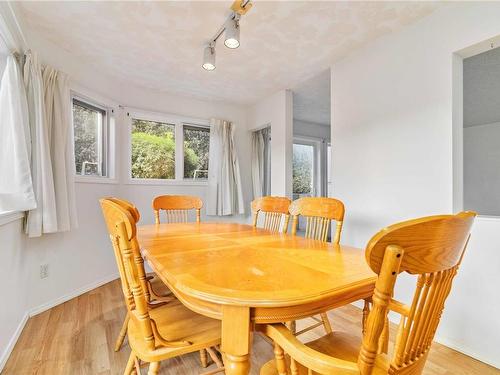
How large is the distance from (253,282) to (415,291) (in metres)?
0.44

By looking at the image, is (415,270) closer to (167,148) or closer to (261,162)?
(167,148)

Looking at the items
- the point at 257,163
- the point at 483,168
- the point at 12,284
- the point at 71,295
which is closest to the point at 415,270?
the point at 12,284

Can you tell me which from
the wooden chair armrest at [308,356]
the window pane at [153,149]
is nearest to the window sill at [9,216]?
the window pane at [153,149]

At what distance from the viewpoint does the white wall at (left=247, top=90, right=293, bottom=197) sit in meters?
3.45

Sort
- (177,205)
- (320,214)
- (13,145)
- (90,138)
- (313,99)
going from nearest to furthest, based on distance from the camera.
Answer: (320,214), (13,145), (177,205), (90,138), (313,99)

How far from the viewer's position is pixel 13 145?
1.88m

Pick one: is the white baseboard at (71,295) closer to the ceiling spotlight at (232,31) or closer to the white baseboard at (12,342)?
the white baseboard at (12,342)

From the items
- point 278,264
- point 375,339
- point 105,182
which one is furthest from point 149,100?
point 375,339

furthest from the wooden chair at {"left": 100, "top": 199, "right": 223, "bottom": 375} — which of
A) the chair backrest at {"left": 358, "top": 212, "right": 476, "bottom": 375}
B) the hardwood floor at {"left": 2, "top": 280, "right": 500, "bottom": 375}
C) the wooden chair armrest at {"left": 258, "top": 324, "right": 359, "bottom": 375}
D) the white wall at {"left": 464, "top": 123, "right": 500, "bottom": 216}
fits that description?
the white wall at {"left": 464, "top": 123, "right": 500, "bottom": 216}

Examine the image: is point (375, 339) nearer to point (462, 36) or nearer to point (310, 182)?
point (462, 36)

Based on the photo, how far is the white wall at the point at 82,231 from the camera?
1880 mm

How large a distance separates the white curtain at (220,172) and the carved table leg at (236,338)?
3096mm

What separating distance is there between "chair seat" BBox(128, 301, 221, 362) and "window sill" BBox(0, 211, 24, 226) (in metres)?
1.14

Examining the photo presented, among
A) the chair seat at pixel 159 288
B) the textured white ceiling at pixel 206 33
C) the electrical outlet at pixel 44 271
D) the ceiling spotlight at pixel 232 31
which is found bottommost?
the electrical outlet at pixel 44 271
